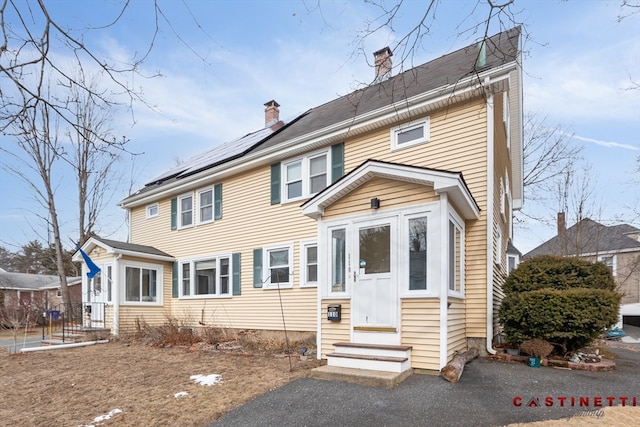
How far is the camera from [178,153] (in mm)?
29719

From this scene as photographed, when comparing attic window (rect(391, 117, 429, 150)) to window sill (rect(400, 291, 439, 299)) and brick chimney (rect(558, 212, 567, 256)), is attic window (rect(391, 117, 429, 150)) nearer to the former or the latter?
window sill (rect(400, 291, 439, 299))

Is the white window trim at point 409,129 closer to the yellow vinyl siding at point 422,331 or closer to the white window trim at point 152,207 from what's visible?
the yellow vinyl siding at point 422,331

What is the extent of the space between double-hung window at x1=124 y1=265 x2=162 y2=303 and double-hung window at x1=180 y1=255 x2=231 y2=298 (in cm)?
99

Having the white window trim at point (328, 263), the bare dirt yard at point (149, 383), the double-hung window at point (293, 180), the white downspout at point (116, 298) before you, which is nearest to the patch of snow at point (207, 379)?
the bare dirt yard at point (149, 383)

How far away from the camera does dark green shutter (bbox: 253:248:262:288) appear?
1088cm

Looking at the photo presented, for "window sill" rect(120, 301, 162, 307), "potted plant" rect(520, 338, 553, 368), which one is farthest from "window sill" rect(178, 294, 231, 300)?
"potted plant" rect(520, 338, 553, 368)

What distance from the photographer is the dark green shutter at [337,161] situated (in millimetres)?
9711

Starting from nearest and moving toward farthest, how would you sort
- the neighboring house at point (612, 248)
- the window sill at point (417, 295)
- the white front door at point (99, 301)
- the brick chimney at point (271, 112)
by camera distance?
the window sill at point (417, 295) → the white front door at point (99, 301) → the brick chimney at point (271, 112) → the neighboring house at point (612, 248)

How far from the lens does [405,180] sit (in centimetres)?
649

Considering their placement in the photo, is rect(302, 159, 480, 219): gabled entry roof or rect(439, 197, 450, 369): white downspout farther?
rect(302, 159, 480, 219): gabled entry roof

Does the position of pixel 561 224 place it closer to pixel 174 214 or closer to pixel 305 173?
pixel 305 173

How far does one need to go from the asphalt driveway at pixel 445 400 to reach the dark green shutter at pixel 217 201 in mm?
7366

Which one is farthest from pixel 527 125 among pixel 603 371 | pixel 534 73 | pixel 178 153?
pixel 178 153

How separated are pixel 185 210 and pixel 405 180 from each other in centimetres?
918
